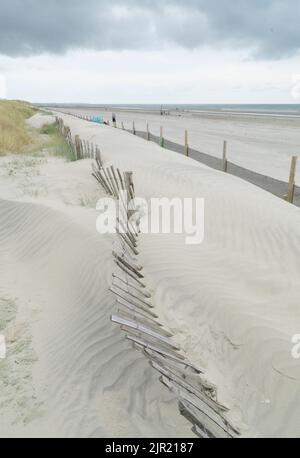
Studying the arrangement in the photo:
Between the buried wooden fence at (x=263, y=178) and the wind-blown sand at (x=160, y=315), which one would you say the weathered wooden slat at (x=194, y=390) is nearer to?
the wind-blown sand at (x=160, y=315)

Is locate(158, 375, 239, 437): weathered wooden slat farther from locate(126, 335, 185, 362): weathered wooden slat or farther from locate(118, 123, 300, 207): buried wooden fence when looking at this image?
locate(118, 123, 300, 207): buried wooden fence

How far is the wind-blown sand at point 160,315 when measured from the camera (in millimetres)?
3186

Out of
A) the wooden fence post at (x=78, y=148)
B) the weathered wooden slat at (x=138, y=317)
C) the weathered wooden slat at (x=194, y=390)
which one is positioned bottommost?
the weathered wooden slat at (x=194, y=390)

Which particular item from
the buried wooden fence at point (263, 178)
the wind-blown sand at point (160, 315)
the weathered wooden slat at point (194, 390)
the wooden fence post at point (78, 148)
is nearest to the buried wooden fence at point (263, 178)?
the buried wooden fence at point (263, 178)

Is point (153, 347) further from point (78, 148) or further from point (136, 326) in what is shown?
point (78, 148)

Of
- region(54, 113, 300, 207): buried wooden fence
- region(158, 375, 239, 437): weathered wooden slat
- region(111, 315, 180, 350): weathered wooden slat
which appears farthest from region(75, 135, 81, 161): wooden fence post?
region(158, 375, 239, 437): weathered wooden slat

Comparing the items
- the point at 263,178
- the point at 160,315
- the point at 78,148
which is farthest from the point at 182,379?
the point at 78,148

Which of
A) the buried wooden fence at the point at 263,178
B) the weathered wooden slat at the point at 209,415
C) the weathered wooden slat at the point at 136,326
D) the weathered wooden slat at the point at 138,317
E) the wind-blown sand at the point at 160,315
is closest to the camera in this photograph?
the weathered wooden slat at the point at 209,415

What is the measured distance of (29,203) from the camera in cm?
828

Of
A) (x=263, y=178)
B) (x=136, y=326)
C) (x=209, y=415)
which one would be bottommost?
(x=263, y=178)

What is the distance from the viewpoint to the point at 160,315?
4.45 metres

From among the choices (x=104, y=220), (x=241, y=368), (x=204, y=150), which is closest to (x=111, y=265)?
(x=104, y=220)

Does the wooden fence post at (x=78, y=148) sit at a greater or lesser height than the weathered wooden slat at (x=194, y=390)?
greater

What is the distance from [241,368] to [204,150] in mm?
18708
